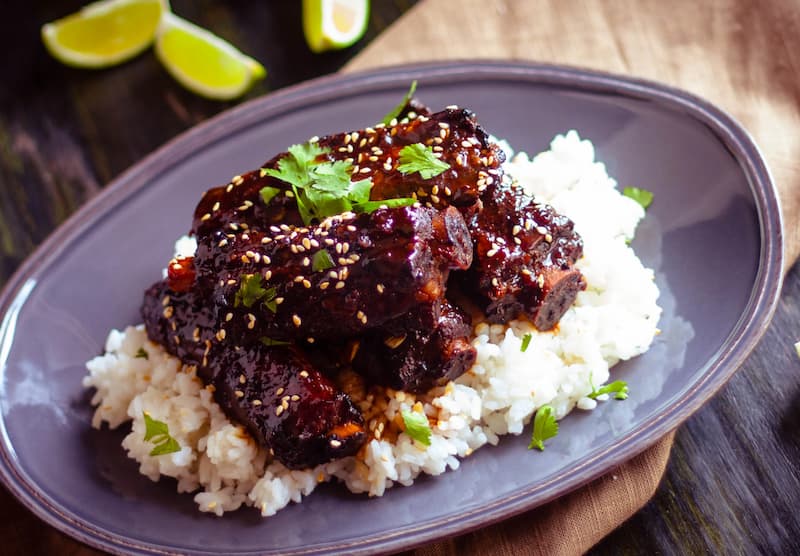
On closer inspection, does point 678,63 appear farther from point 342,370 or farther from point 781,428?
point 342,370

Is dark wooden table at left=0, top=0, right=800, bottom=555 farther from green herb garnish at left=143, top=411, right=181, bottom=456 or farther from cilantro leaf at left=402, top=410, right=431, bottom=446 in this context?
cilantro leaf at left=402, top=410, right=431, bottom=446

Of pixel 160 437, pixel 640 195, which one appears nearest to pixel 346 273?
pixel 160 437

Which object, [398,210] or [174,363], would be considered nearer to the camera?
[398,210]

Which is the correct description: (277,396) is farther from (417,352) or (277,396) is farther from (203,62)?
(203,62)

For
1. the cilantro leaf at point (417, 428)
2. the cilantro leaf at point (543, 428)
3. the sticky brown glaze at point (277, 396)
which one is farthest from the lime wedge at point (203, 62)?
the cilantro leaf at point (543, 428)

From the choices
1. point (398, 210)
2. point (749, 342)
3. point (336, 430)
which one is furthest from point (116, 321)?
point (749, 342)

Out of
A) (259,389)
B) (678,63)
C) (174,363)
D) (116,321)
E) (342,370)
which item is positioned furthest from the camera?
(678,63)
